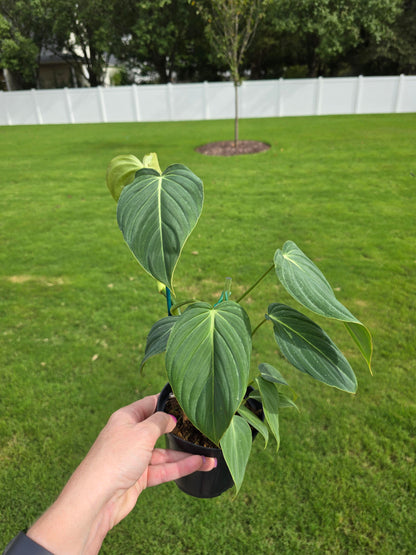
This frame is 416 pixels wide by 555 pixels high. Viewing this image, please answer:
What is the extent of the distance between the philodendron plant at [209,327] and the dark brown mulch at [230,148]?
7595 mm

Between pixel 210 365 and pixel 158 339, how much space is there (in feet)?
1.40

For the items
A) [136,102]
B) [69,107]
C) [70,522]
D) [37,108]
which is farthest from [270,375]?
[37,108]

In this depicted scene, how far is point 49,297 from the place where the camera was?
10.3 feet

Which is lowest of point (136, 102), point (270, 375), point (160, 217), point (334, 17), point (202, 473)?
point (202, 473)

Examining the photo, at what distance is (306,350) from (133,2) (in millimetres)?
21809

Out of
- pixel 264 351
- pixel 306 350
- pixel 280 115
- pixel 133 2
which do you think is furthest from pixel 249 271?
pixel 133 2

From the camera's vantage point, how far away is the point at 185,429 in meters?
1.32

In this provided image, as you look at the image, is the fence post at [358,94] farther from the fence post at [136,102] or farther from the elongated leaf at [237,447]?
the elongated leaf at [237,447]

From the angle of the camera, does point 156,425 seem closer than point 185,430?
Yes

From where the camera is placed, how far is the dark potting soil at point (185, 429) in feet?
4.23

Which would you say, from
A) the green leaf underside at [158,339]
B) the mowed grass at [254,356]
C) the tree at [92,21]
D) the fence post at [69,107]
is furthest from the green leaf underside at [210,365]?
the tree at [92,21]

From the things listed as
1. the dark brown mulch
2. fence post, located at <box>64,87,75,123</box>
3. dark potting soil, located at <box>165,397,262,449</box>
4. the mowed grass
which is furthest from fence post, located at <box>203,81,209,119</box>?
dark potting soil, located at <box>165,397,262,449</box>

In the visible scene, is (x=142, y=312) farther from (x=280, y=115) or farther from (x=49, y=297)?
(x=280, y=115)

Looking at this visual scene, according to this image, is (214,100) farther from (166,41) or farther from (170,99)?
(166,41)
